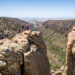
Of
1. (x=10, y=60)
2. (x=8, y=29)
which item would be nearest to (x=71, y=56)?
(x=10, y=60)

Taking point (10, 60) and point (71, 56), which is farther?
point (71, 56)

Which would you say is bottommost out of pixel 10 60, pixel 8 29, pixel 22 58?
pixel 8 29

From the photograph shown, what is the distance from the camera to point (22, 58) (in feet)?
54.0

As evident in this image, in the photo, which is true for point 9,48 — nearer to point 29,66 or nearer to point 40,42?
point 29,66

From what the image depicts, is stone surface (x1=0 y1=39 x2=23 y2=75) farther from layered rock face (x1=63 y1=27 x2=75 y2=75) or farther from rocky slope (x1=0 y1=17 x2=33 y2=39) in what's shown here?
rocky slope (x1=0 y1=17 x2=33 y2=39)

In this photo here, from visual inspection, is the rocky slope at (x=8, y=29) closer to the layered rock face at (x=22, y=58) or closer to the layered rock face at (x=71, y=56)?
the layered rock face at (x=22, y=58)

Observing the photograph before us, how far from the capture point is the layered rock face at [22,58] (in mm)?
14625

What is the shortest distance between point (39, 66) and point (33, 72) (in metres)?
2.43

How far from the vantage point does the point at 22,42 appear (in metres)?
18.8

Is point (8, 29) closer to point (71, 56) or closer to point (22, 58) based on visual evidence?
point (71, 56)

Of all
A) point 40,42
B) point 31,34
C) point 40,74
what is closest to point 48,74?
point 40,74

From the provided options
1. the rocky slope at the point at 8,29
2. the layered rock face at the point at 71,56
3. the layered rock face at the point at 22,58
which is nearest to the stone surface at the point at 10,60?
the layered rock face at the point at 22,58

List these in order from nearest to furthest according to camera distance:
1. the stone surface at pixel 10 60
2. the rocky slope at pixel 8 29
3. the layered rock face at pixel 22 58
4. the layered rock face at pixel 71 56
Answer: the stone surface at pixel 10 60 → the layered rock face at pixel 22 58 → the layered rock face at pixel 71 56 → the rocky slope at pixel 8 29

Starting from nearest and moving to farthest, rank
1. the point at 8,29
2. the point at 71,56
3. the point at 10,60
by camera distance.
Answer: the point at 10,60 < the point at 71,56 < the point at 8,29
